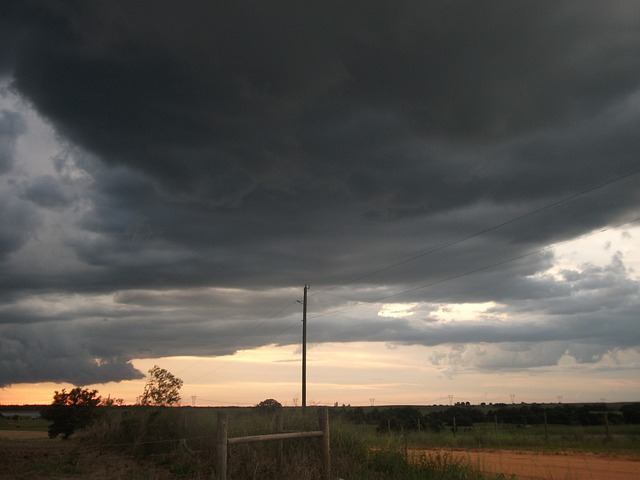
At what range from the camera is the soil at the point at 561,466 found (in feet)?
59.0

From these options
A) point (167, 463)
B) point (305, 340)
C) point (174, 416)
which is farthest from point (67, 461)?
point (305, 340)

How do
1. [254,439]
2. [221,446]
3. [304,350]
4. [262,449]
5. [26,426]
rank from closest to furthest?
[221,446], [254,439], [262,449], [304,350], [26,426]

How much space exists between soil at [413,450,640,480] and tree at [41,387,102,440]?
1541cm

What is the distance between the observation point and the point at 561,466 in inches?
837

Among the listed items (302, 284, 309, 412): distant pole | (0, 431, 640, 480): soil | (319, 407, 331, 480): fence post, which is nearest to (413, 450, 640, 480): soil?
(0, 431, 640, 480): soil

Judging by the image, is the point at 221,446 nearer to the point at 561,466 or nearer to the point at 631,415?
the point at 561,466

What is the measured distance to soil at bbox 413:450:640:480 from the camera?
1797cm

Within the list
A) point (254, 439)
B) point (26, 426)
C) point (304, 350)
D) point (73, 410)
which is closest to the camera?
point (254, 439)

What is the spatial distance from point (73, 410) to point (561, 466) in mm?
20916

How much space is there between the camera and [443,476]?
1378 centimetres

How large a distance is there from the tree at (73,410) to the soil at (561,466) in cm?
1541

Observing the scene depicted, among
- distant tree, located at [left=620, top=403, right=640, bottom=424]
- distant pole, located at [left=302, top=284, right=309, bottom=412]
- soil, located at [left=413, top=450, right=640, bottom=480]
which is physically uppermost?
distant pole, located at [left=302, top=284, right=309, bottom=412]

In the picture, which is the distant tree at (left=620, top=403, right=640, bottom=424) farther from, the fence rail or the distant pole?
the fence rail

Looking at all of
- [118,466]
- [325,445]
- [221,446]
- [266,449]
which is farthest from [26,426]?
[221,446]
